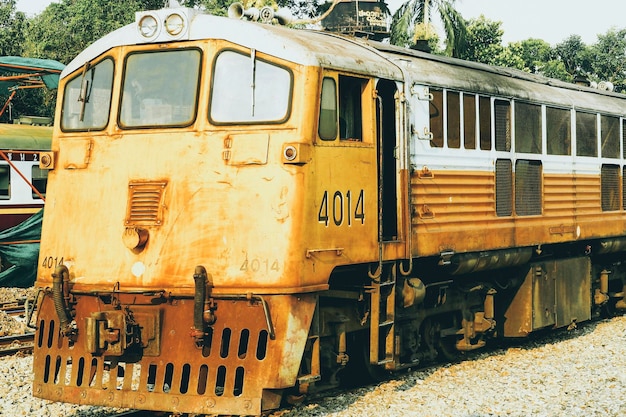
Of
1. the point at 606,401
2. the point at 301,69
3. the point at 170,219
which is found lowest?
the point at 606,401

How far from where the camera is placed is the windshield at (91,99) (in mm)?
8469

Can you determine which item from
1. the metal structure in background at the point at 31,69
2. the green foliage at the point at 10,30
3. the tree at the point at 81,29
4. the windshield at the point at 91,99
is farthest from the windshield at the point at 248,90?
the green foliage at the point at 10,30

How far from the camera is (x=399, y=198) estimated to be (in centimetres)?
899

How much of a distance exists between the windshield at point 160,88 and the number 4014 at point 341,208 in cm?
137

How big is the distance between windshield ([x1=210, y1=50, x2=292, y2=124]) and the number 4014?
0.82m

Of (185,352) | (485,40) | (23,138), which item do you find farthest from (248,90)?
(485,40)

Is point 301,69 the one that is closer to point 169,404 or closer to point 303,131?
point 303,131

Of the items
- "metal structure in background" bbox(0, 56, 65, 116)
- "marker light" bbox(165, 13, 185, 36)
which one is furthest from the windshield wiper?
"metal structure in background" bbox(0, 56, 65, 116)

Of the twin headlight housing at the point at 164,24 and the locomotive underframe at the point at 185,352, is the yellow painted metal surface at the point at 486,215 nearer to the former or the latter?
the locomotive underframe at the point at 185,352

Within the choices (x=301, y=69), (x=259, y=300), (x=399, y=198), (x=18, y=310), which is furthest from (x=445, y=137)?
(x=18, y=310)

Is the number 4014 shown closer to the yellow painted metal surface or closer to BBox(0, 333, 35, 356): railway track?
the yellow painted metal surface

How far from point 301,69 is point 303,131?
538mm

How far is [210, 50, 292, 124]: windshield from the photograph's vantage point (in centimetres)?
780

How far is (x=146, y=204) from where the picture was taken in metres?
7.93
